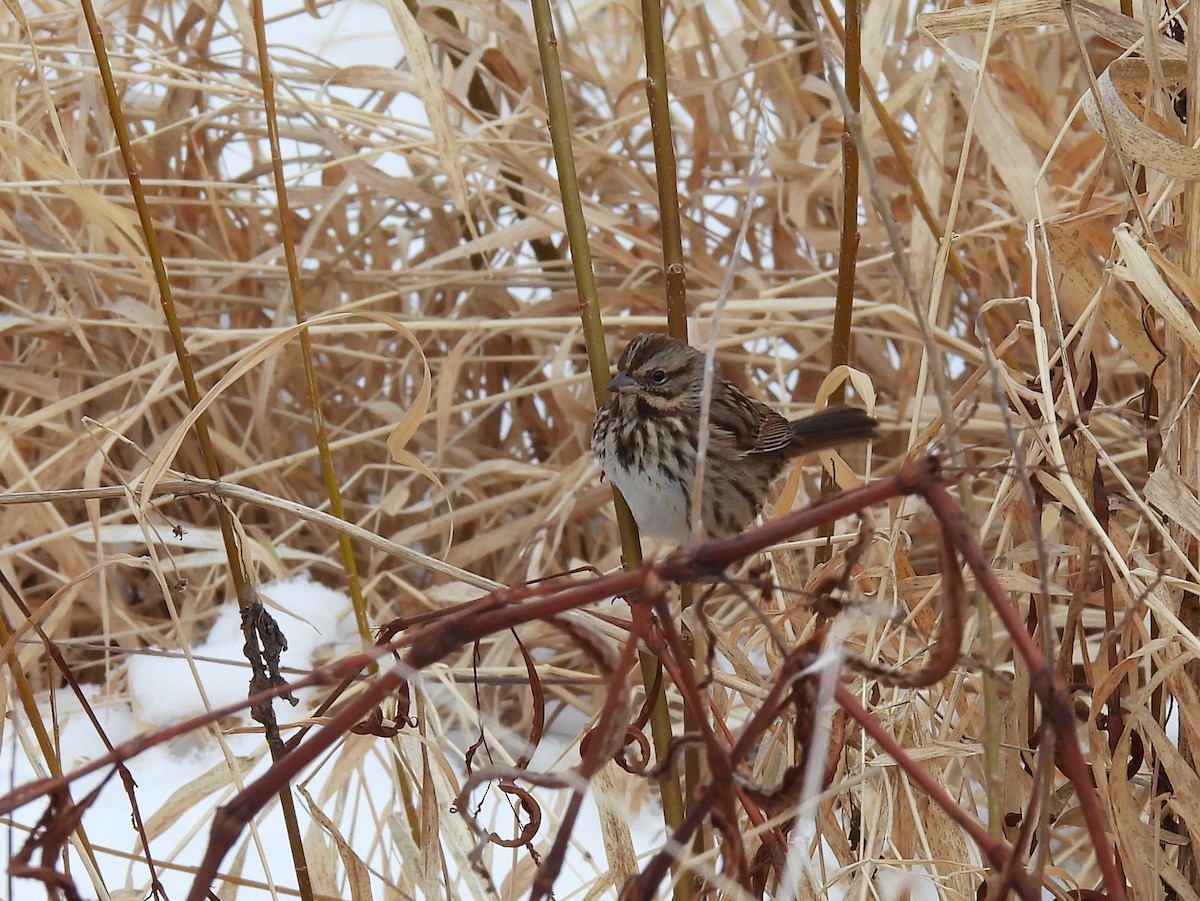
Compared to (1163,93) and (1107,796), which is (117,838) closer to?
(1107,796)

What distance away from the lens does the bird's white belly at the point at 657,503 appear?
170 cm

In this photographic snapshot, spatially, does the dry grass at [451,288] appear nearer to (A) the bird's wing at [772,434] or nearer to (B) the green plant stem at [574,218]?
(A) the bird's wing at [772,434]

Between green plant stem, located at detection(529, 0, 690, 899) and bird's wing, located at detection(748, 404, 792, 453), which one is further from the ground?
green plant stem, located at detection(529, 0, 690, 899)

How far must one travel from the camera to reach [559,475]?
82.6 inches

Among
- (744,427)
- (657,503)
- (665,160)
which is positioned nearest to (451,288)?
(744,427)

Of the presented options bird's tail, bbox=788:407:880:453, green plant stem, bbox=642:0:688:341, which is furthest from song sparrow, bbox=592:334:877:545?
green plant stem, bbox=642:0:688:341

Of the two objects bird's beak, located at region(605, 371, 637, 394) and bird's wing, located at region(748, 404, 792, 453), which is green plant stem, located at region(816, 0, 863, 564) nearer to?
bird's beak, located at region(605, 371, 637, 394)

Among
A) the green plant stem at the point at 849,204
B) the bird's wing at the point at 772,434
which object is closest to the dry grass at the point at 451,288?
the bird's wing at the point at 772,434

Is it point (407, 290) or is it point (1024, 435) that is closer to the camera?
point (1024, 435)

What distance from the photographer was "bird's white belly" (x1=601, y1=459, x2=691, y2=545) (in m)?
1.70

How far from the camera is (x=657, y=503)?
1723 millimetres

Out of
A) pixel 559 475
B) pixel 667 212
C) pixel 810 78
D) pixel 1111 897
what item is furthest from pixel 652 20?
pixel 810 78

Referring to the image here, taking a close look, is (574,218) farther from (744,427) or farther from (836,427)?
(744,427)

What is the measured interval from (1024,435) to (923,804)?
348 mm
